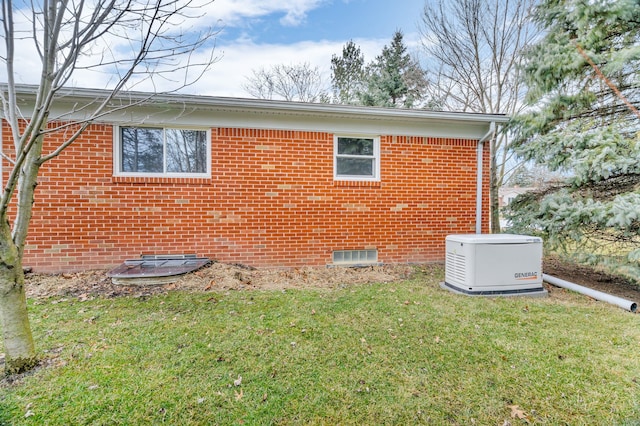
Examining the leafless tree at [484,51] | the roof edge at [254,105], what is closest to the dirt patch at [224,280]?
the roof edge at [254,105]

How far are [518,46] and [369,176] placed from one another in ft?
27.1

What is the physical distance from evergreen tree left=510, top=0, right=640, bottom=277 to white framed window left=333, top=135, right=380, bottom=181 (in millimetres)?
2859

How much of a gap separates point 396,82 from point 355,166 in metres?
9.37

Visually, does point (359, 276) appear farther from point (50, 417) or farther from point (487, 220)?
point (50, 417)

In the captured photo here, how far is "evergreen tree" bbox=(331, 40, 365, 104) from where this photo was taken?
1612 centimetres

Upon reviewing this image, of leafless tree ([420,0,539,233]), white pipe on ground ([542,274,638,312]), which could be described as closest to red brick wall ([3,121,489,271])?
white pipe on ground ([542,274,638,312])

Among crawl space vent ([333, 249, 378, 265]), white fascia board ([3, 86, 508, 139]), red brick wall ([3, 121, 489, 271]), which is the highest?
white fascia board ([3, 86, 508, 139])

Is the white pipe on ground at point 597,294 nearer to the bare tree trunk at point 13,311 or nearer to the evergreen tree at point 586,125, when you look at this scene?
the evergreen tree at point 586,125

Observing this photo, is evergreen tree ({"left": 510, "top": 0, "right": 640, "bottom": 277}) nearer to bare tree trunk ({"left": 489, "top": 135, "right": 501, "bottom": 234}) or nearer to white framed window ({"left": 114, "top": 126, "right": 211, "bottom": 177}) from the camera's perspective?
bare tree trunk ({"left": 489, "top": 135, "right": 501, "bottom": 234})

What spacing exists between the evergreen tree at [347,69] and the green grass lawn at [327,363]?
14.4 metres

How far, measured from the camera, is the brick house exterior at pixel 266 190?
5.21 meters

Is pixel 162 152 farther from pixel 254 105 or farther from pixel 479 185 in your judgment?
pixel 479 185

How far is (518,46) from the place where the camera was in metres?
9.98

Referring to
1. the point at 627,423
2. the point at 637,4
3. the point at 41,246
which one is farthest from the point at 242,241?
the point at 637,4
